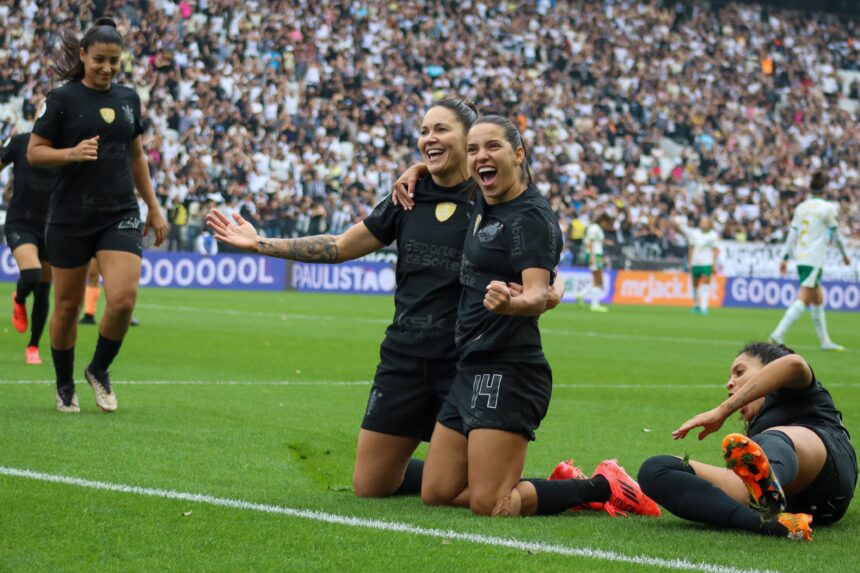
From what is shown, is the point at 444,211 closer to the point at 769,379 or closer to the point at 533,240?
the point at 533,240

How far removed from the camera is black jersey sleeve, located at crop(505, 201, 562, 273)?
210 inches

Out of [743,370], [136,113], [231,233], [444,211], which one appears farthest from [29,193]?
[743,370]

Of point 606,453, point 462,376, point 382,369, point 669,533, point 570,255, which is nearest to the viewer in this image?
point 669,533

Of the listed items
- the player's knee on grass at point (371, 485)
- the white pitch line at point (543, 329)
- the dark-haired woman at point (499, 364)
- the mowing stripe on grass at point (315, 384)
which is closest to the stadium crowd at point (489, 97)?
the white pitch line at point (543, 329)

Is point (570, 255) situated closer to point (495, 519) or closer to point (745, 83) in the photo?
point (745, 83)

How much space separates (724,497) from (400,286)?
1.75 m

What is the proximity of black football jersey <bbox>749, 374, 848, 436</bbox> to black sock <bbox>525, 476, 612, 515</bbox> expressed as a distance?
0.68 m

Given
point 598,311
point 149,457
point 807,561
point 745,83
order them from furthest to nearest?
point 745,83
point 598,311
point 149,457
point 807,561

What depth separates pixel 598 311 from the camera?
2689cm

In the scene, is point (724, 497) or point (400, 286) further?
point (400, 286)

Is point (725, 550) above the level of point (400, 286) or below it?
below

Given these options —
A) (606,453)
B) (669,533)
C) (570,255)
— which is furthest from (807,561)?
(570,255)

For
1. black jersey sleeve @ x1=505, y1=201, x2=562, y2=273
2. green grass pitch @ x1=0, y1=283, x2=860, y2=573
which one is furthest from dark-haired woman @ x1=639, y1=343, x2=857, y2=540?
black jersey sleeve @ x1=505, y1=201, x2=562, y2=273

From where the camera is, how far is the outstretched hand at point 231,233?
18.9 feet
